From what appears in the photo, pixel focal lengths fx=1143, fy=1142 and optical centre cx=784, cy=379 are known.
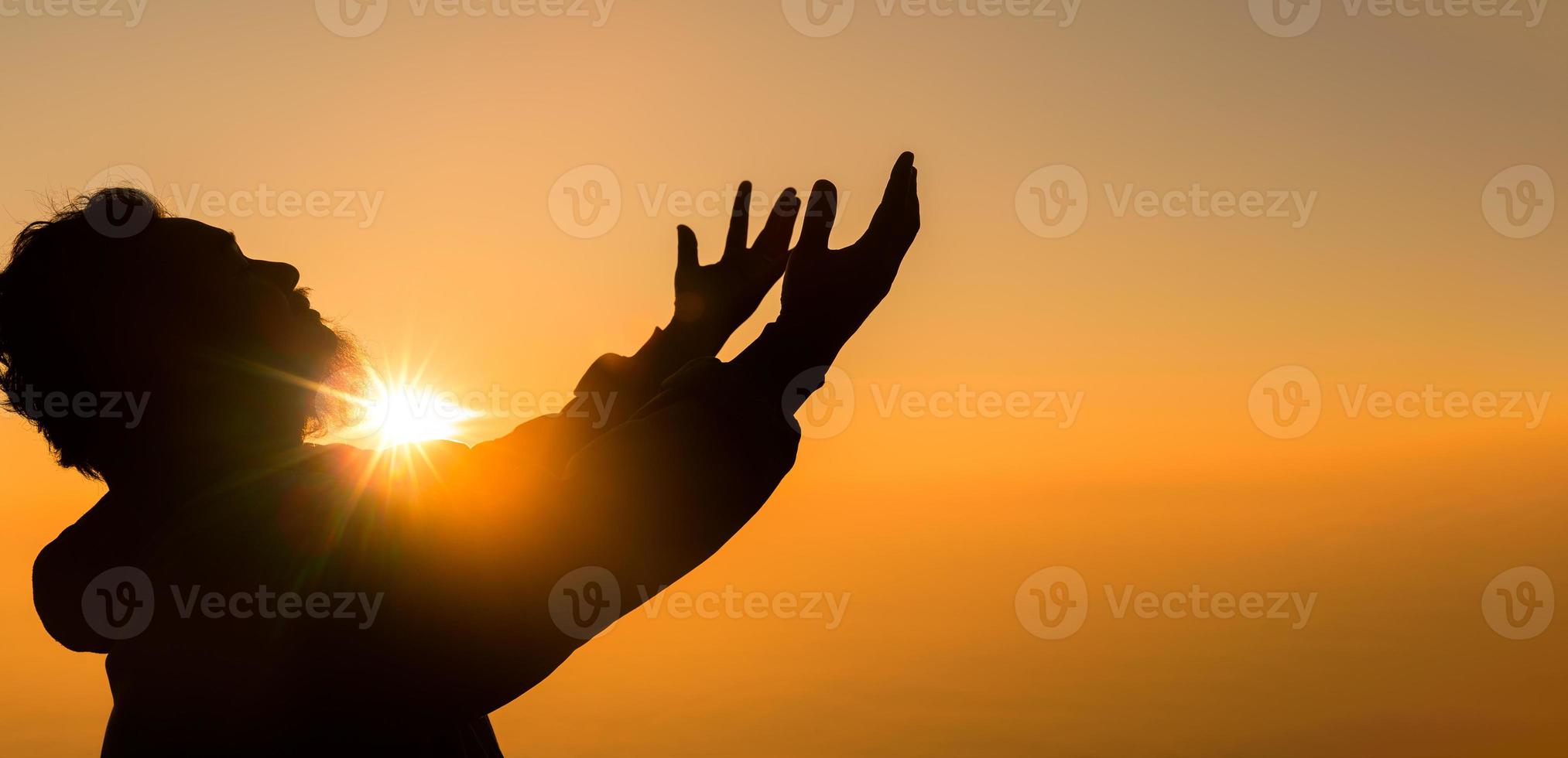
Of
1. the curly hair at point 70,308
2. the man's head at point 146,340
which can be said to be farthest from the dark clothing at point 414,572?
the curly hair at point 70,308

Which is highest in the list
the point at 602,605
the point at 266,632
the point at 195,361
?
the point at 195,361

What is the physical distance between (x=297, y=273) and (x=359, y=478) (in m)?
0.79

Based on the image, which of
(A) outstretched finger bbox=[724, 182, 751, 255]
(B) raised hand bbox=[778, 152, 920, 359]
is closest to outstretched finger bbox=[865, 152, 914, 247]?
(B) raised hand bbox=[778, 152, 920, 359]

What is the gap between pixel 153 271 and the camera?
161 centimetres

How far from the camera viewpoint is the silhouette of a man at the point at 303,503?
3.50 feet

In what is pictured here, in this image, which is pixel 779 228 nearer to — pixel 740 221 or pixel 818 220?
pixel 740 221

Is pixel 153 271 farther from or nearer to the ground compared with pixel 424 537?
farther from the ground

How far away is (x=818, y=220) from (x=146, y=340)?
3.02 feet

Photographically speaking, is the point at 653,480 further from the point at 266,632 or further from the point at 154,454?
the point at 154,454

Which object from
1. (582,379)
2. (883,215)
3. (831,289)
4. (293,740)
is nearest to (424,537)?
(293,740)

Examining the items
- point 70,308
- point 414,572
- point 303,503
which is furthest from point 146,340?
point 414,572

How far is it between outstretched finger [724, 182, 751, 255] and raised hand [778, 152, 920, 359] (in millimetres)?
665

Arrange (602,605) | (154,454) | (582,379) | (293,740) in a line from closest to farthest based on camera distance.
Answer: (602,605)
(293,740)
(154,454)
(582,379)

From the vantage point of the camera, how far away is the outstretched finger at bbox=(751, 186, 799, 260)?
1.78 metres
